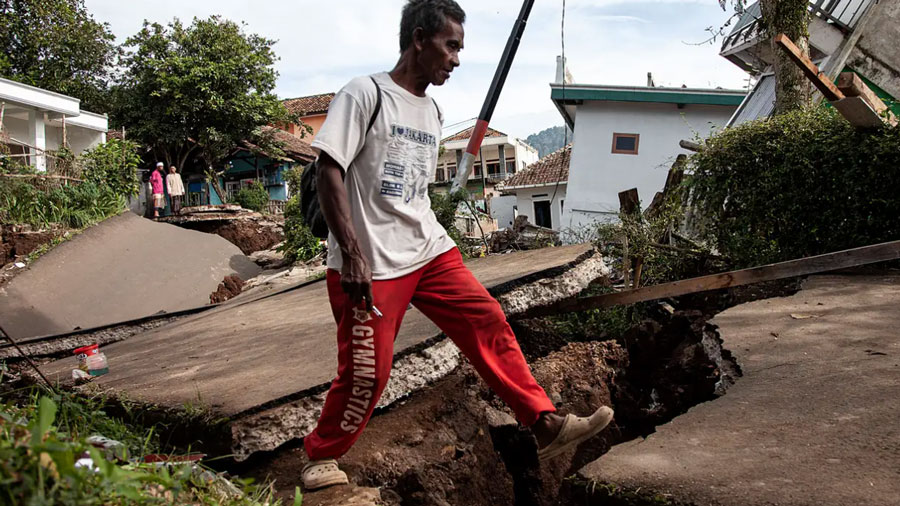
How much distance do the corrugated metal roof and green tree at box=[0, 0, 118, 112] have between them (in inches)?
1024

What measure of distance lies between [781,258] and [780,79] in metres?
4.30

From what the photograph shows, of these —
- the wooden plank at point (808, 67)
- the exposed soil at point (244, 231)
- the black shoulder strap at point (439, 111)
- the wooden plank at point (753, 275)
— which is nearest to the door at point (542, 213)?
the exposed soil at point (244, 231)

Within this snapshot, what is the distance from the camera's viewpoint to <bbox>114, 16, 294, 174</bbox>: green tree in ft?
87.7

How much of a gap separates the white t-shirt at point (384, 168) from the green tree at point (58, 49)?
29.2m

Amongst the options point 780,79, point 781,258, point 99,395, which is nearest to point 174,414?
point 99,395

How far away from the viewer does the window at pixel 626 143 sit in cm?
2156

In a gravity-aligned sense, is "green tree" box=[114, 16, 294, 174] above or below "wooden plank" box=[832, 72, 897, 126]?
above

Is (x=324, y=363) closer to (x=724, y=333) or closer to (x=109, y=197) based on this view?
(x=724, y=333)

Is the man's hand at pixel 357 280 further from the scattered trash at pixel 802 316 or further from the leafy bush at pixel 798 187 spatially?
the leafy bush at pixel 798 187

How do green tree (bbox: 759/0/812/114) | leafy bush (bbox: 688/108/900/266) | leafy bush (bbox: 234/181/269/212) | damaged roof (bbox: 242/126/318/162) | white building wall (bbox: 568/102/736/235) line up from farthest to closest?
damaged roof (bbox: 242/126/318/162) < leafy bush (bbox: 234/181/269/212) < white building wall (bbox: 568/102/736/235) < green tree (bbox: 759/0/812/114) < leafy bush (bbox: 688/108/900/266)

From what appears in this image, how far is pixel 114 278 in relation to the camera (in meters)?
9.92

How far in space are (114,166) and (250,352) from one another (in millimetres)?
15836

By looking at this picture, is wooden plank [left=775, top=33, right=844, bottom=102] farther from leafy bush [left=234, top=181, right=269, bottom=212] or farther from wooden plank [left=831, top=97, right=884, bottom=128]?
leafy bush [left=234, top=181, right=269, bottom=212]

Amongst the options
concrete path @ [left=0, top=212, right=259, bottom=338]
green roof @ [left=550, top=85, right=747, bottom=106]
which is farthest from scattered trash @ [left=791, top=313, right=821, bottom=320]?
green roof @ [left=550, top=85, right=747, bottom=106]
